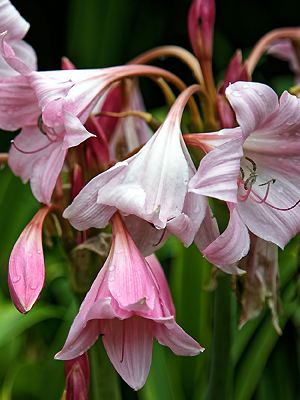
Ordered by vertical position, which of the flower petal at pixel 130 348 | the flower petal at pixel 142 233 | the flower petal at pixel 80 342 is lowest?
the flower petal at pixel 130 348

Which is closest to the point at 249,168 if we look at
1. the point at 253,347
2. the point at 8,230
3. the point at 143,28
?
the point at 253,347

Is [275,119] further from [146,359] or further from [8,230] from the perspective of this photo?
[8,230]

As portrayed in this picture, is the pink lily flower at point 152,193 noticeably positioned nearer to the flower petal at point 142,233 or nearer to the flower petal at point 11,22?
the flower petal at point 142,233

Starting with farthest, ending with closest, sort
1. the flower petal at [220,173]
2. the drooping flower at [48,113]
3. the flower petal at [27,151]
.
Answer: the flower petal at [27,151] < the drooping flower at [48,113] < the flower petal at [220,173]

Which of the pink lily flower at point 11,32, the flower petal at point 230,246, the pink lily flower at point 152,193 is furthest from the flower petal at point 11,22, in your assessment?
the flower petal at point 230,246

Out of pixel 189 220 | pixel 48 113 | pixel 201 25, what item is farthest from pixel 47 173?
pixel 201 25

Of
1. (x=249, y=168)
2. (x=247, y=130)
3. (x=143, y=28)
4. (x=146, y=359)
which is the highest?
(x=247, y=130)
